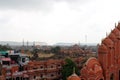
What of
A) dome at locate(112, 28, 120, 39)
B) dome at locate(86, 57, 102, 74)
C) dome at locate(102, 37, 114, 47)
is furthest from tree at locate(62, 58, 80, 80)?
dome at locate(86, 57, 102, 74)

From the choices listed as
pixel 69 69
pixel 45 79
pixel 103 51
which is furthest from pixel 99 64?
pixel 45 79

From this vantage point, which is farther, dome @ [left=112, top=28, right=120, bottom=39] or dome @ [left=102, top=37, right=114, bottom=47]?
dome @ [left=112, top=28, right=120, bottom=39]

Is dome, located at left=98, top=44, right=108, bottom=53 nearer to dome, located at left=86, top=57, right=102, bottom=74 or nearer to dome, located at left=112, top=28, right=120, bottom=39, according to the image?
dome, located at left=86, top=57, right=102, bottom=74

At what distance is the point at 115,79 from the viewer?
26828mm

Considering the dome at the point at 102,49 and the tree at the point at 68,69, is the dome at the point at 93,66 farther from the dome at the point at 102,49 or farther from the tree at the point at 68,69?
the tree at the point at 68,69

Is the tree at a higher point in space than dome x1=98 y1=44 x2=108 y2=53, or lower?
lower

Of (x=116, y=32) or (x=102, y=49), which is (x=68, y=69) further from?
(x=102, y=49)

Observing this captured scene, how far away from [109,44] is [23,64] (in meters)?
22.2

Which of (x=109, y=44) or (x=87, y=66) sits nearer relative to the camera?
(x=87, y=66)

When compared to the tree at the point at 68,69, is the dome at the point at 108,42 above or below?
above

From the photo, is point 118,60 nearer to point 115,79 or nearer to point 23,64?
point 115,79

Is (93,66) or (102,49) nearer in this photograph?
(93,66)

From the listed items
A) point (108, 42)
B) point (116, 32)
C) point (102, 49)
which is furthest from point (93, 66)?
point (116, 32)

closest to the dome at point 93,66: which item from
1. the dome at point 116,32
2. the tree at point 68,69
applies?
the dome at point 116,32
